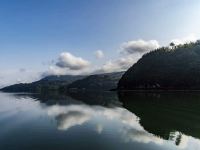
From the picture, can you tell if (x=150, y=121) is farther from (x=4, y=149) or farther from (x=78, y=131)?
(x=4, y=149)

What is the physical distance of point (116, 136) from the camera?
36.3 m

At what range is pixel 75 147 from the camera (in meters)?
29.3

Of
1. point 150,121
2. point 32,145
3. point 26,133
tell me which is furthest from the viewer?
point 150,121

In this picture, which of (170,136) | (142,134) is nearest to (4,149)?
(142,134)

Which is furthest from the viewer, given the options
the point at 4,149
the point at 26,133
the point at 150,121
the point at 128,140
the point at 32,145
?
the point at 150,121

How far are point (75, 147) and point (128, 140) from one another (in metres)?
7.72

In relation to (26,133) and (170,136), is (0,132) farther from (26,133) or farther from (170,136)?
(170,136)

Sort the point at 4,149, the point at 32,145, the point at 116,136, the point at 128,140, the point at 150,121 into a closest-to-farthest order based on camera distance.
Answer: the point at 4,149 → the point at 32,145 → the point at 128,140 → the point at 116,136 → the point at 150,121

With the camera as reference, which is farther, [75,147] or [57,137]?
[57,137]

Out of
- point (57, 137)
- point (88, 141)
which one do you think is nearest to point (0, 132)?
point (57, 137)

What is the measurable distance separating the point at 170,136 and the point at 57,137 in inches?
611

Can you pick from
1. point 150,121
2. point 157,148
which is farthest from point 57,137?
point 150,121

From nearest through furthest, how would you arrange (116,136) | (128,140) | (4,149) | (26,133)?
(4,149) < (128,140) < (116,136) < (26,133)

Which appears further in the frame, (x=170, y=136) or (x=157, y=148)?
(x=170, y=136)
